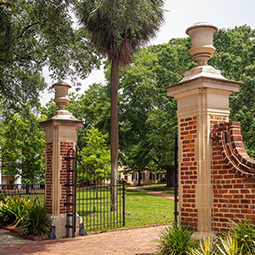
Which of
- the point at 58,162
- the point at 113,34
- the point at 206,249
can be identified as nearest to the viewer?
the point at 206,249

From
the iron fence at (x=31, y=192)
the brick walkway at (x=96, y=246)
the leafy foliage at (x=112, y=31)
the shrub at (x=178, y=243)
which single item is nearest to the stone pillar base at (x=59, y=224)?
the brick walkway at (x=96, y=246)

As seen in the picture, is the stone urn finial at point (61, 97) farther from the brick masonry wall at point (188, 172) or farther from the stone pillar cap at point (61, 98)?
the brick masonry wall at point (188, 172)

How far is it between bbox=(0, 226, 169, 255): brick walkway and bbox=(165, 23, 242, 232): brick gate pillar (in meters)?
1.95

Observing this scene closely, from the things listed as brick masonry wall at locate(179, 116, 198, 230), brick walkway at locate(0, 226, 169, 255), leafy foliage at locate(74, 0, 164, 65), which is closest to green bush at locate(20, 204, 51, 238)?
brick walkway at locate(0, 226, 169, 255)

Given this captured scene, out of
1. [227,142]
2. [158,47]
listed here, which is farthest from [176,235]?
[158,47]

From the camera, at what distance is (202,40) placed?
5.63 metres

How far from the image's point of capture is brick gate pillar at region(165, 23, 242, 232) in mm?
5273

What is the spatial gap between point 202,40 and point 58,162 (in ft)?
18.9

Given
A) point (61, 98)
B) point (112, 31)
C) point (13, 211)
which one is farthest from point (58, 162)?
point (112, 31)

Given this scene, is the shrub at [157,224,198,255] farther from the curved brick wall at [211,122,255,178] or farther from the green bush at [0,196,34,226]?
the green bush at [0,196,34,226]

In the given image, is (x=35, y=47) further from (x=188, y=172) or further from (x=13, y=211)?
(x=188, y=172)

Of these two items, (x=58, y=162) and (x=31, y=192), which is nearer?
(x=58, y=162)

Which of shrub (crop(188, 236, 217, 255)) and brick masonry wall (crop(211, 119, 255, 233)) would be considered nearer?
shrub (crop(188, 236, 217, 255))

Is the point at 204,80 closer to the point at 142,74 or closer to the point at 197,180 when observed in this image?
the point at 197,180
